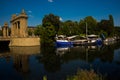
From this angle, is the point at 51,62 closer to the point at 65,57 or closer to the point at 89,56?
the point at 65,57

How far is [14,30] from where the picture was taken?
10394cm

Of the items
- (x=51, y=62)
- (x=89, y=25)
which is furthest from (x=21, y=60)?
(x=89, y=25)

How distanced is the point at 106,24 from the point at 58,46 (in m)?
73.3

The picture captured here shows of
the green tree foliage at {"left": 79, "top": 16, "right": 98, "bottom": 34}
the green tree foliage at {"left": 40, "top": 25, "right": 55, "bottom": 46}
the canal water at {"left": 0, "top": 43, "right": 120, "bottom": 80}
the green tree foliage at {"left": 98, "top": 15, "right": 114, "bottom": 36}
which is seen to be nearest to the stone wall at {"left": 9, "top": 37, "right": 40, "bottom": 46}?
the green tree foliage at {"left": 40, "top": 25, "right": 55, "bottom": 46}

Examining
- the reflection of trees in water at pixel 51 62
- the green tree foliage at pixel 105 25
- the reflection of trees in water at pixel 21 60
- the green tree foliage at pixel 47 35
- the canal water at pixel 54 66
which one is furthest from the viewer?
the green tree foliage at pixel 105 25

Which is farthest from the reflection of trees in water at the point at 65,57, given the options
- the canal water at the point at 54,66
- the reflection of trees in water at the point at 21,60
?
the reflection of trees in water at the point at 21,60

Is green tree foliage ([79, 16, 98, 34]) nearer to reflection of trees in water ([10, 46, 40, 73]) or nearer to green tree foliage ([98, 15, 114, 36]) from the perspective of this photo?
green tree foliage ([98, 15, 114, 36])

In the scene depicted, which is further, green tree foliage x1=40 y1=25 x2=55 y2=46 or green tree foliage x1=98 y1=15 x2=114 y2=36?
green tree foliage x1=98 y1=15 x2=114 y2=36

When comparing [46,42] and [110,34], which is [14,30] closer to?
[46,42]

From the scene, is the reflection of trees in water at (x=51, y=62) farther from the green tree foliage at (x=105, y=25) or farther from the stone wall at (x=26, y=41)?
the green tree foliage at (x=105, y=25)

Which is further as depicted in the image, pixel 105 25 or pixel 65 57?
pixel 105 25

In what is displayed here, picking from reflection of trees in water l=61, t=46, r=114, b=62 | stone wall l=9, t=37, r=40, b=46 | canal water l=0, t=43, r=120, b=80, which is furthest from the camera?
stone wall l=9, t=37, r=40, b=46

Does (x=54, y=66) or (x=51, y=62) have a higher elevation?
(x=51, y=62)

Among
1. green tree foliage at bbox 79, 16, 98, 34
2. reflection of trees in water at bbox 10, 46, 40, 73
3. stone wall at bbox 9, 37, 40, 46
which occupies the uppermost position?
green tree foliage at bbox 79, 16, 98, 34
